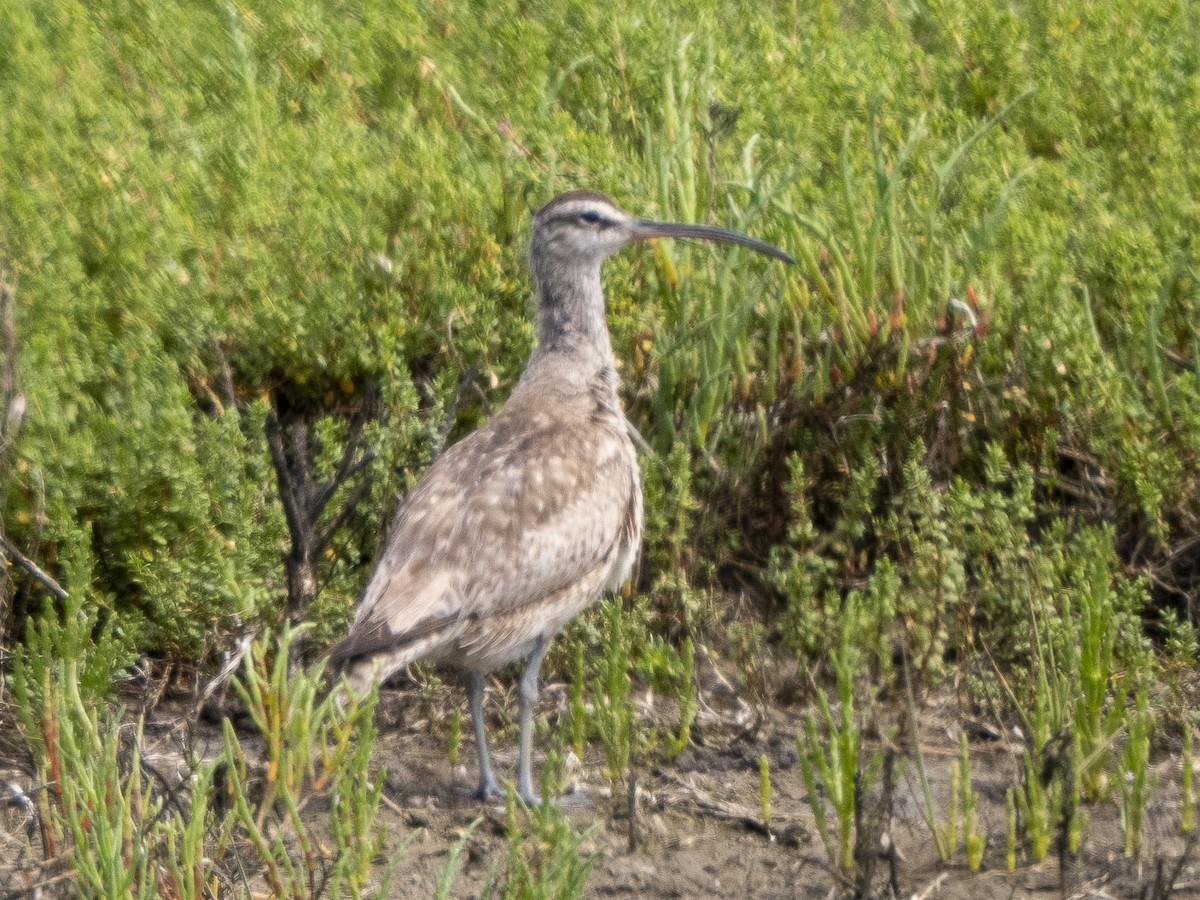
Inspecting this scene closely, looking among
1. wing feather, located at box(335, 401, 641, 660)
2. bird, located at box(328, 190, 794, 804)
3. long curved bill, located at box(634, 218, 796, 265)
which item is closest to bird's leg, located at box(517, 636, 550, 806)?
bird, located at box(328, 190, 794, 804)

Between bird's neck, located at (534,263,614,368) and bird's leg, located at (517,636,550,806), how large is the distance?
1.10 metres

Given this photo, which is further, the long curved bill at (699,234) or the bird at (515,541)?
the long curved bill at (699,234)

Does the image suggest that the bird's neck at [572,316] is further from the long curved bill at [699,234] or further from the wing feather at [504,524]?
the wing feather at [504,524]

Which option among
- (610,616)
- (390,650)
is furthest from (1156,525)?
(390,650)

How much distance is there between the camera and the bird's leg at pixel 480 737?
211 inches

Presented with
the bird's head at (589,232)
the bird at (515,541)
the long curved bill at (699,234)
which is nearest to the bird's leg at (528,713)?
the bird at (515,541)

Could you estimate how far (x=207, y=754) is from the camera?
5492 millimetres

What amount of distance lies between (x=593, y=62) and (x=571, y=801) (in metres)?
3.84

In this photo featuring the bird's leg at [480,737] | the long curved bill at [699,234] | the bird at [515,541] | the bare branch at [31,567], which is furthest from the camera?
the long curved bill at [699,234]

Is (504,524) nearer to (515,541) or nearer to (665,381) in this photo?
(515,541)

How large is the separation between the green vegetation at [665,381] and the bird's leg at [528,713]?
6.5 inches

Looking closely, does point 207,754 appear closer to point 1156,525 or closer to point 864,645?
point 864,645

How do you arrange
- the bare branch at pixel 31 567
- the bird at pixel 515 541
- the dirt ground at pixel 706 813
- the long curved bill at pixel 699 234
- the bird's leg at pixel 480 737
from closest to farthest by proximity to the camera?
the dirt ground at pixel 706 813 → the bird at pixel 515 541 → the bare branch at pixel 31 567 → the bird's leg at pixel 480 737 → the long curved bill at pixel 699 234

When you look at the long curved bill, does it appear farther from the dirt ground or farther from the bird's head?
the dirt ground
